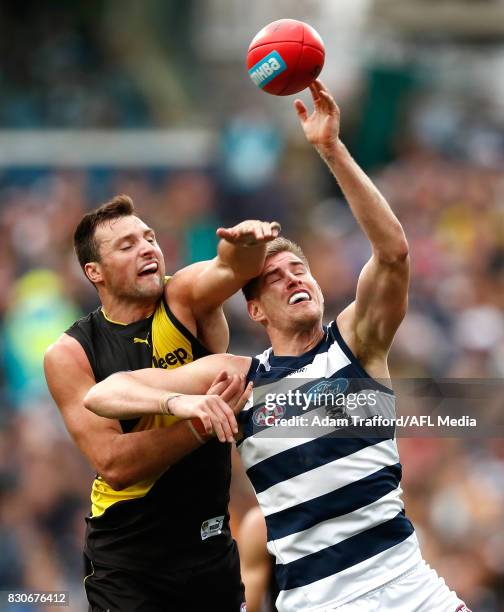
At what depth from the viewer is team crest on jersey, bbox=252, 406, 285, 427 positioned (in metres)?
5.34

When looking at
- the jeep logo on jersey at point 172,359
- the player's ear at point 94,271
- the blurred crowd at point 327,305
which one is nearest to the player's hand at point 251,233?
the jeep logo on jersey at point 172,359

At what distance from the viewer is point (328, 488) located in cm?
519

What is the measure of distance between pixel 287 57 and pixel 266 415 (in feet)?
5.41

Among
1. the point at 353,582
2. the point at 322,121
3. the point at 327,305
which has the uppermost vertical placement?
the point at 327,305

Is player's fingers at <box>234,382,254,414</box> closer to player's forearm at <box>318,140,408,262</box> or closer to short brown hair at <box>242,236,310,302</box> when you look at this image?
short brown hair at <box>242,236,310,302</box>

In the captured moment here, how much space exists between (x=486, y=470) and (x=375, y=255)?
5107mm

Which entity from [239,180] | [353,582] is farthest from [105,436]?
[239,180]

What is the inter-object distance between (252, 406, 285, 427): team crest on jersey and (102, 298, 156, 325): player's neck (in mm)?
860

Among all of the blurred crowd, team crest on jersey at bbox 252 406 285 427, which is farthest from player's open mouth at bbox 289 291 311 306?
the blurred crowd

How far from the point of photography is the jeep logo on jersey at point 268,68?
568 cm

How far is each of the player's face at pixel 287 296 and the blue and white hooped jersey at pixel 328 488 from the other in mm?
219

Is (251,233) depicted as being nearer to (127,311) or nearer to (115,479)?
(127,311)

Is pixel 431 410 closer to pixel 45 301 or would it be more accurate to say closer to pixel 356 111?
pixel 45 301

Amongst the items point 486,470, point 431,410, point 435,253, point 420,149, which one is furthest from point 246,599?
point 420,149
